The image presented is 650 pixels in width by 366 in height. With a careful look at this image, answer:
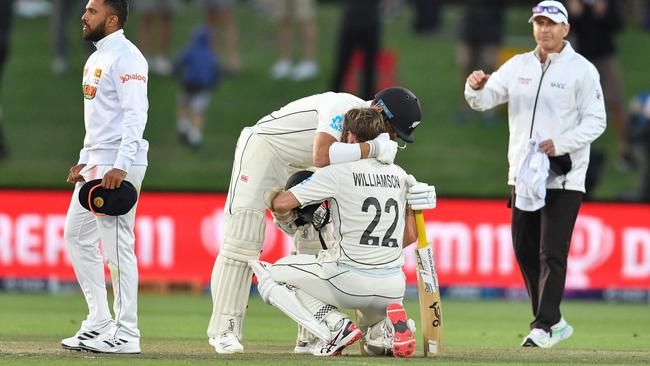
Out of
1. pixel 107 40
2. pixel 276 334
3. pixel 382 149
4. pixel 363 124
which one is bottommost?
pixel 276 334

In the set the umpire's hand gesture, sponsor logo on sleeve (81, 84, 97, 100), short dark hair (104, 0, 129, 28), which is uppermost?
short dark hair (104, 0, 129, 28)

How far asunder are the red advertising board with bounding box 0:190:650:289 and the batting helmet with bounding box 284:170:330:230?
652 centimetres

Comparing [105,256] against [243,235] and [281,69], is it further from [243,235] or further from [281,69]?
[281,69]

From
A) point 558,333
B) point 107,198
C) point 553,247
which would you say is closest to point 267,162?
point 107,198

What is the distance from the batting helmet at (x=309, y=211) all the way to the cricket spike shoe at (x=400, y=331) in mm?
707

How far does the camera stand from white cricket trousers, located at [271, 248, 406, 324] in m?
8.26

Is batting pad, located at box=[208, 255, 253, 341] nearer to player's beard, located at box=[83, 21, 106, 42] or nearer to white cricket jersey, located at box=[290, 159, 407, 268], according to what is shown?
white cricket jersey, located at box=[290, 159, 407, 268]

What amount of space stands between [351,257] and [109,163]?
62.1 inches

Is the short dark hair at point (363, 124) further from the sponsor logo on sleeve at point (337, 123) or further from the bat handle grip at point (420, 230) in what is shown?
the bat handle grip at point (420, 230)

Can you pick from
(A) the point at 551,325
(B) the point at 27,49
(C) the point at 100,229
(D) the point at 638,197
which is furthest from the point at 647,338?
(B) the point at 27,49

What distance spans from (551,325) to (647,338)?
143 cm

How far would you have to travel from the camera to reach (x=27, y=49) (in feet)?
60.4

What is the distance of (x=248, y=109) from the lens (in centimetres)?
1808

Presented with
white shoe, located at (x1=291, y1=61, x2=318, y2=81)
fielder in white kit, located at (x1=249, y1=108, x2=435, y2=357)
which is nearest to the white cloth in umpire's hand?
fielder in white kit, located at (x1=249, y1=108, x2=435, y2=357)
